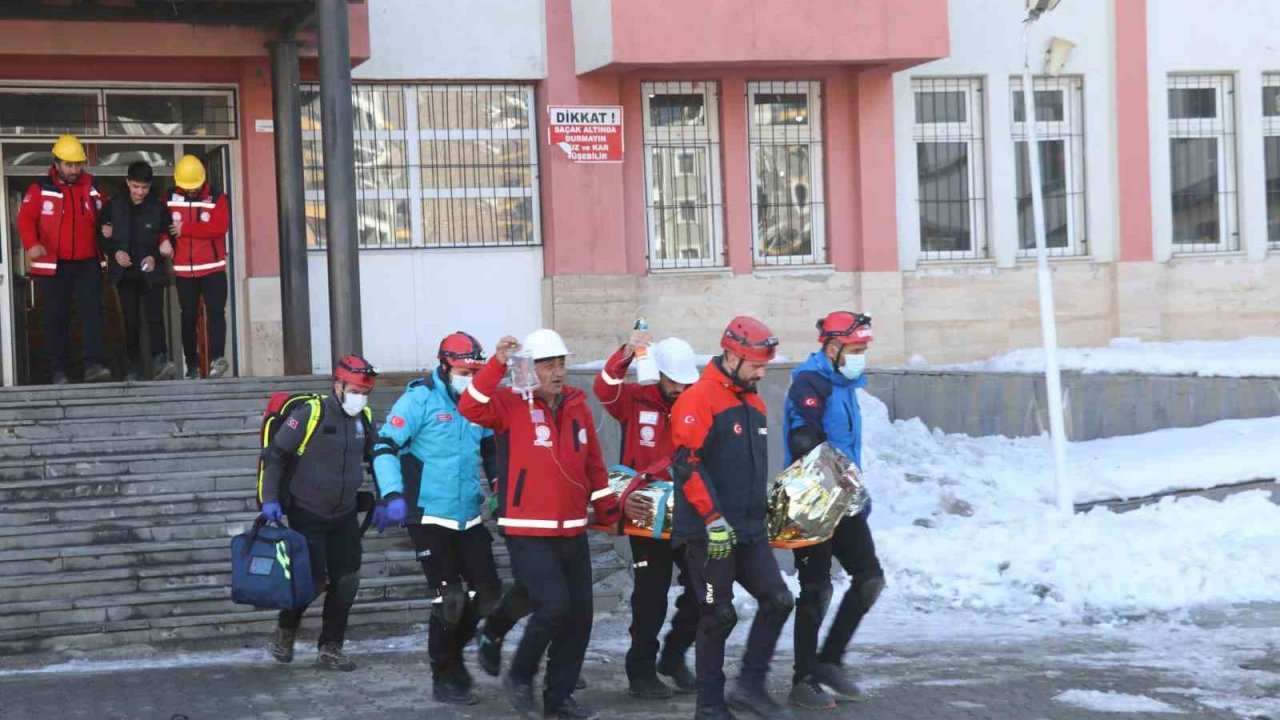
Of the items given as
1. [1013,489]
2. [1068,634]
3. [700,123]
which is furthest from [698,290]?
[1068,634]

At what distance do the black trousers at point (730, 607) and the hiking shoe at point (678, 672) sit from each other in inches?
33.0

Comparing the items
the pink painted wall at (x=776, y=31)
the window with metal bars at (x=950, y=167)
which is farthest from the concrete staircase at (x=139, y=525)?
the window with metal bars at (x=950, y=167)

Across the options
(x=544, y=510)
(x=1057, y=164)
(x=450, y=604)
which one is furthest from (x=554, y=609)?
(x=1057, y=164)

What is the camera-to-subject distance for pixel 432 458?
8.69 metres

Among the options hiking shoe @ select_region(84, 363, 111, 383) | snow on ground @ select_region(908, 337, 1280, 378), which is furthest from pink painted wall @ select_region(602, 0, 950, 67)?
hiking shoe @ select_region(84, 363, 111, 383)

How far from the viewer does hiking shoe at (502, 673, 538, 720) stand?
7.95 metres

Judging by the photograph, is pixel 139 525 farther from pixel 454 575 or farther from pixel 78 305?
pixel 454 575

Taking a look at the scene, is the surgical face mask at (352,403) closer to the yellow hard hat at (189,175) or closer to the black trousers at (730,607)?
the black trousers at (730,607)

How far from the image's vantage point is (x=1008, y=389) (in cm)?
1570

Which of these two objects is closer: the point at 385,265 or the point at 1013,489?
the point at 1013,489

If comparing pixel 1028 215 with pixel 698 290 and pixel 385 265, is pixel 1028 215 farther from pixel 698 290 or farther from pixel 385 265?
pixel 385 265

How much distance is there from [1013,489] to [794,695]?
601cm

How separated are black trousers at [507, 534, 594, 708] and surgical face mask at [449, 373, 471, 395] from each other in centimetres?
109

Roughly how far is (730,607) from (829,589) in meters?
0.84
